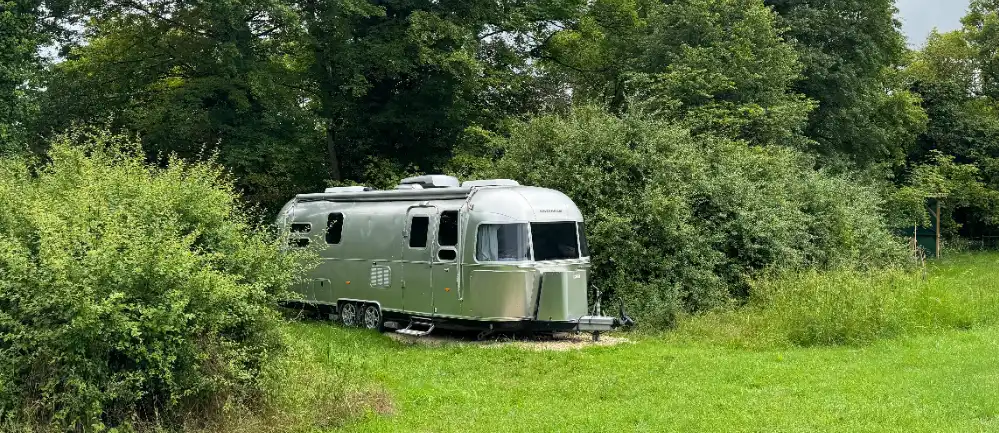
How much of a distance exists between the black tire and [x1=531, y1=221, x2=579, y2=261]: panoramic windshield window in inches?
149

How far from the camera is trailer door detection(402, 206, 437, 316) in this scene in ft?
49.5

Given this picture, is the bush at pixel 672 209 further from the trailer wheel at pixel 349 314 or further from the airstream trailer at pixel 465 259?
the trailer wheel at pixel 349 314

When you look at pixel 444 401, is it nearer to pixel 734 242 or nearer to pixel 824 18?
pixel 734 242

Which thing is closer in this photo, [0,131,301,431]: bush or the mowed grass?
[0,131,301,431]: bush

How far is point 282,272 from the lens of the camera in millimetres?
9469

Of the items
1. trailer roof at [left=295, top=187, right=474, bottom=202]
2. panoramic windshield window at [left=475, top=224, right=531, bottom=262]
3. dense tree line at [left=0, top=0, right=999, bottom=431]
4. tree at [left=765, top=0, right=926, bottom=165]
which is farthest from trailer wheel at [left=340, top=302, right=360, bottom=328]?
tree at [left=765, top=0, right=926, bottom=165]

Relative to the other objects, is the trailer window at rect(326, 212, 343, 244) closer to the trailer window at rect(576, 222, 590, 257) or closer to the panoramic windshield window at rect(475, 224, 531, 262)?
the panoramic windshield window at rect(475, 224, 531, 262)

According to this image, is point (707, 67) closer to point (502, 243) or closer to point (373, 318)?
point (502, 243)

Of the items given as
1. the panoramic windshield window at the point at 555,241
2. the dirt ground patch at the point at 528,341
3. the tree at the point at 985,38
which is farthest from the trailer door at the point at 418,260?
the tree at the point at 985,38

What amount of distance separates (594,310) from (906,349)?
209 inches

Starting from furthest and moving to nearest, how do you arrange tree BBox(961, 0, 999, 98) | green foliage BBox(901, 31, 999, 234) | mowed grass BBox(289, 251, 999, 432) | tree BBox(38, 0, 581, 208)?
tree BBox(961, 0, 999, 98) < green foliage BBox(901, 31, 999, 234) < tree BBox(38, 0, 581, 208) < mowed grass BBox(289, 251, 999, 432)

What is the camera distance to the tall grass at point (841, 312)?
44.8 feet

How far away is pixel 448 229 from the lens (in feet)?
48.7

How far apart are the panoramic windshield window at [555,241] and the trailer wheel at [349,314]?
182 inches
